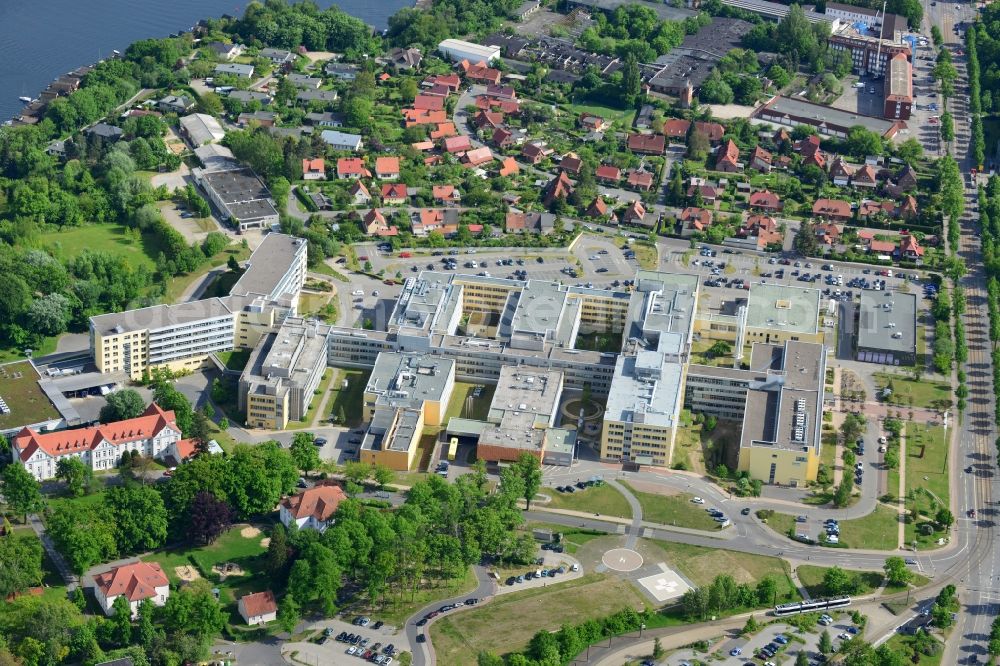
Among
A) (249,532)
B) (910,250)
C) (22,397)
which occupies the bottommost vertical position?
(249,532)

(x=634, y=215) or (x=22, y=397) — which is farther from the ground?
(x=634, y=215)

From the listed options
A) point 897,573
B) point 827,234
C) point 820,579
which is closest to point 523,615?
point 820,579

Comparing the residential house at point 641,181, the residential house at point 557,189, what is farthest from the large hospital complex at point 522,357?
the residential house at point 641,181

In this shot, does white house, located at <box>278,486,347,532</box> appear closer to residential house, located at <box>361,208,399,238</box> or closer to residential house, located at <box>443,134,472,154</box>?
residential house, located at <box>361,208,399,238</box>

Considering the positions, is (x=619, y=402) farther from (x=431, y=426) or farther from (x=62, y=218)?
(x=62, y=218)

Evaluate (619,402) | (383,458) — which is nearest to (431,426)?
(383,458)

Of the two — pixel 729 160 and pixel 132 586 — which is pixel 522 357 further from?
pixel 729 160

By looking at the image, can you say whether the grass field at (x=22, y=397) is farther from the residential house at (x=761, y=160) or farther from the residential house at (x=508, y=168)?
the residential house at (x=761, y=160)
